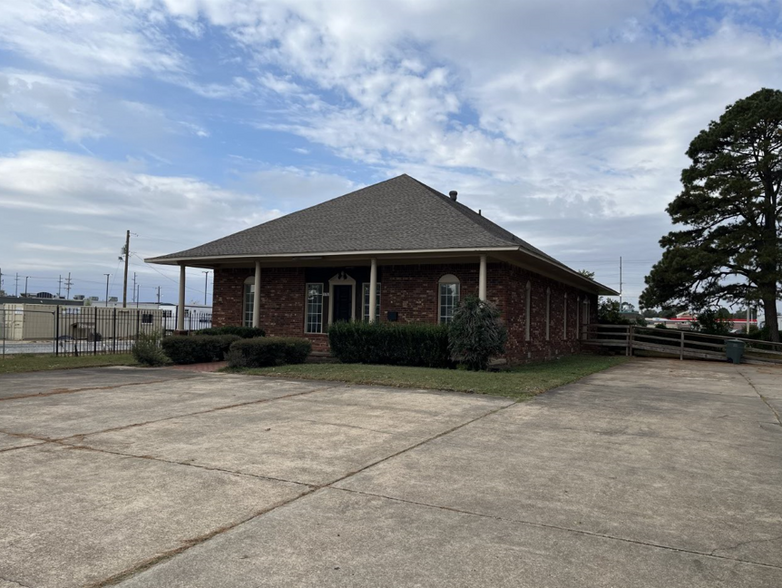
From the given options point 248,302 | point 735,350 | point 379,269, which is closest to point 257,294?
point 248,302

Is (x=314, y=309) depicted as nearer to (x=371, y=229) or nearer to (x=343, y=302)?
(x=343, y=302)

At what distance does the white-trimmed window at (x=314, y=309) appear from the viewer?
66.0ft

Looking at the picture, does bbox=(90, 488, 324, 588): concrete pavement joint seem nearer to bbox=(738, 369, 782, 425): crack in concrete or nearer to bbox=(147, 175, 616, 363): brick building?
bbox=(738, 369, 782, 425): crack in concrete

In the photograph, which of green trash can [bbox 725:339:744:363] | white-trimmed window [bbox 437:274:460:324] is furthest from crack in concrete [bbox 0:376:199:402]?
green trash can [bbox 725:339:744:363]

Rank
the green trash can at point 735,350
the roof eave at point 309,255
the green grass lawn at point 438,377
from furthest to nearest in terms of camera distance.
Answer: the green trash can at point 735,350, the roof eave at point 309,255, the green grass lawn at point 438,377

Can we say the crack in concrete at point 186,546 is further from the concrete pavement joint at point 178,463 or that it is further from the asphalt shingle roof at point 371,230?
the asphalt shingle roof at point 371,230

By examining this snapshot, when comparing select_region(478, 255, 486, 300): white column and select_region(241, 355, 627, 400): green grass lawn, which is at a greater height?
select_region(478, 255, 486, 300): white column

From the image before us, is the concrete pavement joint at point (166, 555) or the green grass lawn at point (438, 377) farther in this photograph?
the green grass lawn at point (438, 377)

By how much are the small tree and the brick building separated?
0.83 m

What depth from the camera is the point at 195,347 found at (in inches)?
650

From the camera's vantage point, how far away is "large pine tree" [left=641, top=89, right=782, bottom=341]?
26625mm

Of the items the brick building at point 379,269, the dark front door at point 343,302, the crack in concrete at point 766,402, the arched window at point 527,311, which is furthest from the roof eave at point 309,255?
the crack in concrete at point 766,402

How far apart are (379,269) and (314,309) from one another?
9.21ft

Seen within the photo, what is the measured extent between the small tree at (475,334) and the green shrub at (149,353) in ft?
25.6
